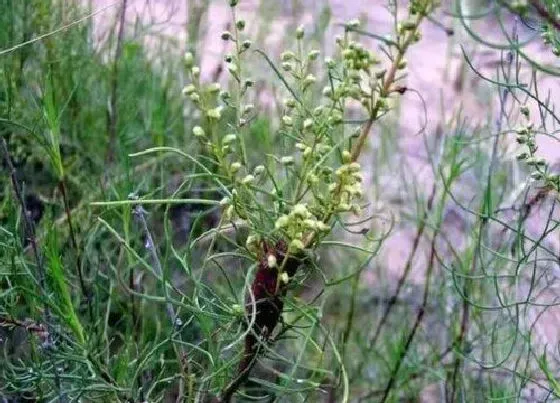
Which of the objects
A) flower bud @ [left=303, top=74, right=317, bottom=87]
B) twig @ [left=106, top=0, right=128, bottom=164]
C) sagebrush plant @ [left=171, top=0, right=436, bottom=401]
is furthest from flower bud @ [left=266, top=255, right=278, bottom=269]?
twig @ [left=106, top=0, right=128, bottom=164]

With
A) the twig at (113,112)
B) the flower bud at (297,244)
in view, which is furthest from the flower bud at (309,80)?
the twig at (113,112)

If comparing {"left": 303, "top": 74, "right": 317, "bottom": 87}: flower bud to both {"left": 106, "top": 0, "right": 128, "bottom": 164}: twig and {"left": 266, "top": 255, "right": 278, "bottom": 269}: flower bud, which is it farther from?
{"left": 106, "top": 0, "right": 128, "bottom": 164}: twig

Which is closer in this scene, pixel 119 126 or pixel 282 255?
pixel 282 255

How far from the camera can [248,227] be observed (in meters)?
0.69

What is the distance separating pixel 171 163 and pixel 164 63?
172 millimetres

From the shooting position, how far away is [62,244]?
3.66 ft

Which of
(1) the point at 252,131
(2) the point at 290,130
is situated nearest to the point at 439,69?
(1) the point at 252,131

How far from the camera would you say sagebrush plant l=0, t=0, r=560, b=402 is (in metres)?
0.70

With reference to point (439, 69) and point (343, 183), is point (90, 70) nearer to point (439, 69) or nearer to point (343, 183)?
point (343, 183)

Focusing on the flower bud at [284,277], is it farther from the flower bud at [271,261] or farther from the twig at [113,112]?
the twig at [113,112]

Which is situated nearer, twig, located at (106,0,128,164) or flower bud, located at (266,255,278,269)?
flower bud, located at (266,255,278,269)

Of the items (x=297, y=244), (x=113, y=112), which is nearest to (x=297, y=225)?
(x=297, y=244)

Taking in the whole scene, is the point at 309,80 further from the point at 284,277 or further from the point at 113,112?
the point at 113,112

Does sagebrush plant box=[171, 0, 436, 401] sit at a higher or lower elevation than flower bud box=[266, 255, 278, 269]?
higher
